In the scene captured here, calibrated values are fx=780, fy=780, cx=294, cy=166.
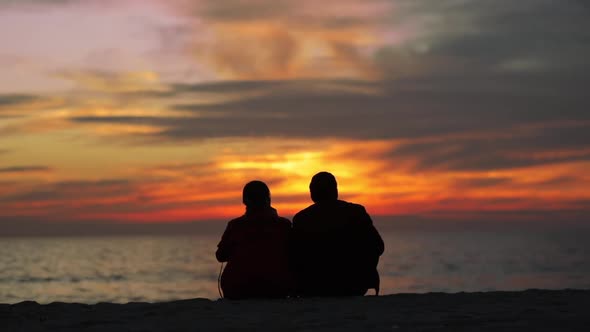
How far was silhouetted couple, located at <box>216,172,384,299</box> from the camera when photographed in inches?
338

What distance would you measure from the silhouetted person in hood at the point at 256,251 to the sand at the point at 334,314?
1.74ft

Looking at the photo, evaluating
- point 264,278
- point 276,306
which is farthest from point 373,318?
point 264,278

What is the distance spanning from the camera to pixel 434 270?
7262 centimetres

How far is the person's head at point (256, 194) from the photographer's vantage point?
8602mm

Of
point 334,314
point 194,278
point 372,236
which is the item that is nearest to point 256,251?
point 372,236

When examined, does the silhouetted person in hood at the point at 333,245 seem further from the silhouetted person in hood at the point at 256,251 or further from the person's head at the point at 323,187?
the silhouetted person in hood at the point at 256,251

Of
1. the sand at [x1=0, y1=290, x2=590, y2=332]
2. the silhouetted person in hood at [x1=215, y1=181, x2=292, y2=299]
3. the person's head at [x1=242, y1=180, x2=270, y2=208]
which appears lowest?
the sand at [x1=0, y1=290, x2=590, y2=332]

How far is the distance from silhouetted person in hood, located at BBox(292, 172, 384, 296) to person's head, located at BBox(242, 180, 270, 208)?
1.40 feet

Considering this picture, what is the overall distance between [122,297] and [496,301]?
4292 centimetres

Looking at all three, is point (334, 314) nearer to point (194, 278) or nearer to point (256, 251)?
point (256, 251)

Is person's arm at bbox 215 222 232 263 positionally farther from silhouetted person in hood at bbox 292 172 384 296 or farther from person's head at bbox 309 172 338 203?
person's head at bbox 309 172 338 203

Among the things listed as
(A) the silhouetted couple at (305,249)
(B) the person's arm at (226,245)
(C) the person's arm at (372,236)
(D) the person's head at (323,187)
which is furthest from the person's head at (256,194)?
(C) the person's arm at (372,236)

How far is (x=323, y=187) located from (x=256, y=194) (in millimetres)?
748

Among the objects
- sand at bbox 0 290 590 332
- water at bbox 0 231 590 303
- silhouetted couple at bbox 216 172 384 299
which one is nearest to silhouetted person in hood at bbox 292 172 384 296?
silhouetted couple at bbox 216 172 384 299
